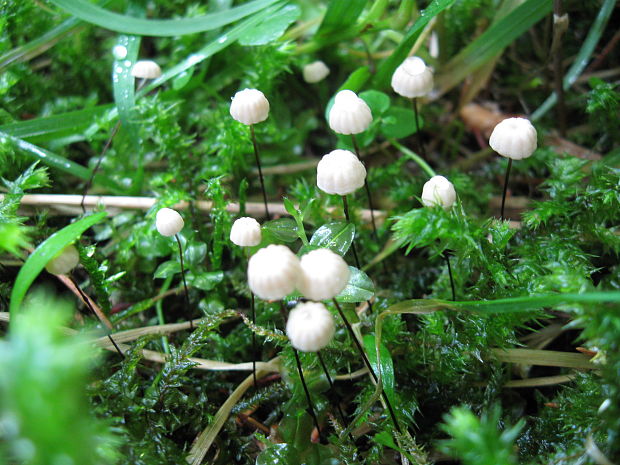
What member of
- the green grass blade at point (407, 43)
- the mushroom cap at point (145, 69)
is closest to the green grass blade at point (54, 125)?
the mushroom cap at point (145, 69)

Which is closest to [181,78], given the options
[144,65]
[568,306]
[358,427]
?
[144,65]

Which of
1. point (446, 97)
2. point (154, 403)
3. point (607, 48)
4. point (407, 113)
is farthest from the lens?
point (446, 97)

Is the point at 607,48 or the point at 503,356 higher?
the point at 607,48

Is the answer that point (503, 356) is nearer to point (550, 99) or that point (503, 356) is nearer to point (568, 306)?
point (568, 306)

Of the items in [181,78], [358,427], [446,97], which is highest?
[181,78]

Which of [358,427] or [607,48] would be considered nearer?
[358,427]

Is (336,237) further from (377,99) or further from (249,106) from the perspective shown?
(377,99)

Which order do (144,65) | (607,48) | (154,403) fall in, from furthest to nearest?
(607,48)
(144,65)
(154,403)
